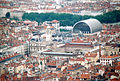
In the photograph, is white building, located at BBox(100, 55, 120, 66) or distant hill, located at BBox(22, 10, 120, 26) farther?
distant hill, located at BBox(22, 10, 120, 26)

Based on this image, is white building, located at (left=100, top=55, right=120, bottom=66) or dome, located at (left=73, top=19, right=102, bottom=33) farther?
dome, located at (left=73, top=19, right=102, bottom=33)

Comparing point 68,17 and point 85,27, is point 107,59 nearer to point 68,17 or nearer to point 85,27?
point 85,27

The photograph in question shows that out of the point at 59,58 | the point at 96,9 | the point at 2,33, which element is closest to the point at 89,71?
the point at 59,58

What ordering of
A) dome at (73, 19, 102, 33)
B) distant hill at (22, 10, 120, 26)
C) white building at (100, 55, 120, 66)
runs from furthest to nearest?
1. distant hill at (22, 10, 120, 26)
2. dome at (73, 19, 102, 33)
3. white building at (100, 55, 120, 66)

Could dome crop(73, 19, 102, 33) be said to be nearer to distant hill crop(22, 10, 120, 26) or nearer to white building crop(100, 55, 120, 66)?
distant hill crop(22, 10, 120, 26)

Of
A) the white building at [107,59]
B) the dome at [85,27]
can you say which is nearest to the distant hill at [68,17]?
the dome at [85,27]

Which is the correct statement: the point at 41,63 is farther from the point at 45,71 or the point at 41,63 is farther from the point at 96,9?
the point at 96,9

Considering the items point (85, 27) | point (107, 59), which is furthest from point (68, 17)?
point (107, 59)

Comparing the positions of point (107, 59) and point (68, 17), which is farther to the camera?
point (68, 17)

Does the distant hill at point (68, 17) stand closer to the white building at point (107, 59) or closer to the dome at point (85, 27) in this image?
the dome at point (85, 27)

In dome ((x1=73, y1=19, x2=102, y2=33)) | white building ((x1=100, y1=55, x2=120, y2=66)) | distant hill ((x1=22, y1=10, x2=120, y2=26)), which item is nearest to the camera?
white building ((x1=100, y1=55, x2=120, y2=66))

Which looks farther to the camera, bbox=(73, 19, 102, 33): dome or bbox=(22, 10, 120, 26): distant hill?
bbox=(22, 10, 120, 26): distant hill

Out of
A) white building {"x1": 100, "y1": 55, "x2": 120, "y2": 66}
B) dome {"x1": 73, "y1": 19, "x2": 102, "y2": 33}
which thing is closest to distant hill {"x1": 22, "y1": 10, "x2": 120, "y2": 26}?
dome {"x1": 73, "y1": 19, "x2": 102, "y2": 33}
